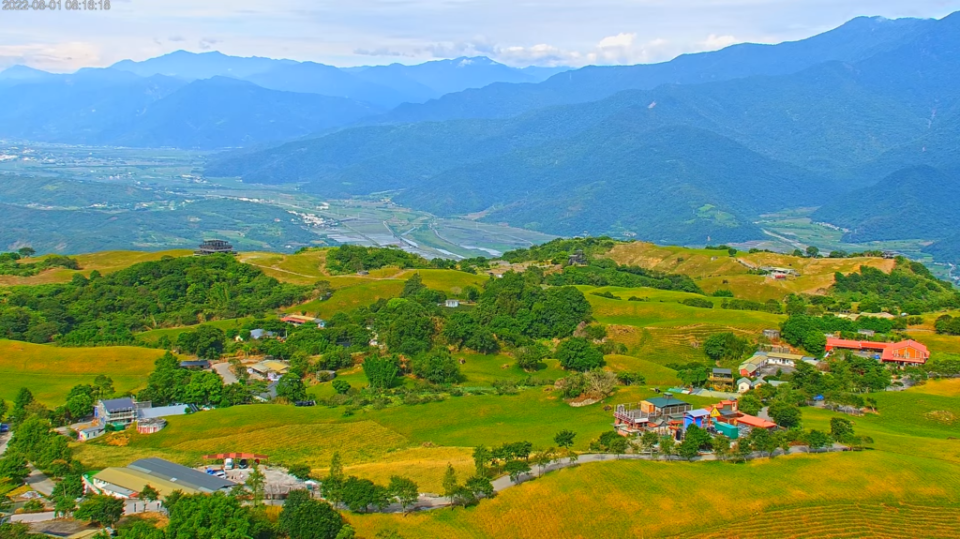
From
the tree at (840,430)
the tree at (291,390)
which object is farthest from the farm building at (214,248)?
the tree at (840,430)

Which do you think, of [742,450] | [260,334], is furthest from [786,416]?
[260,334]

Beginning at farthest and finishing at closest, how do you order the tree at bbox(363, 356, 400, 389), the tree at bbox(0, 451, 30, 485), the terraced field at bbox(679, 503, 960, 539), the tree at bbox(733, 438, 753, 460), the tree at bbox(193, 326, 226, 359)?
1. the tree at bbox(193, 326, 226, 359)
2. the tree at bbox(363, 356, 400, 389)
3. the tree at bbox(733, 438, 753, 460)
4. the tree at bbox(0, 451, 30, 485)
5. the terraced field at bbox(679, 503, 960, 539)

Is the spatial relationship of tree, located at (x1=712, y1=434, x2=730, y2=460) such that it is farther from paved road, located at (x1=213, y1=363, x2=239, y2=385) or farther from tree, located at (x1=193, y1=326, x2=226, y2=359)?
tree, located at (x1=193, y1=326, x2=226, y2=359)

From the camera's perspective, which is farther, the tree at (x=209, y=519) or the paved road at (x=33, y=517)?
the paved road at (x=33, y=517)

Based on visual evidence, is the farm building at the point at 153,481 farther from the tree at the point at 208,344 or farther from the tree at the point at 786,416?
the tree at the point at 208,344

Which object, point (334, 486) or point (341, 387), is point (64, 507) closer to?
point (334, 486)

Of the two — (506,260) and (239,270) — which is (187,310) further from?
(506,260)

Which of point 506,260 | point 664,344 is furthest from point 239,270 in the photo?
point 664,344

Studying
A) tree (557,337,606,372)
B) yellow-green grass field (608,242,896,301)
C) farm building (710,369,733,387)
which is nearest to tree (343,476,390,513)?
tree (557,337,606,372)
